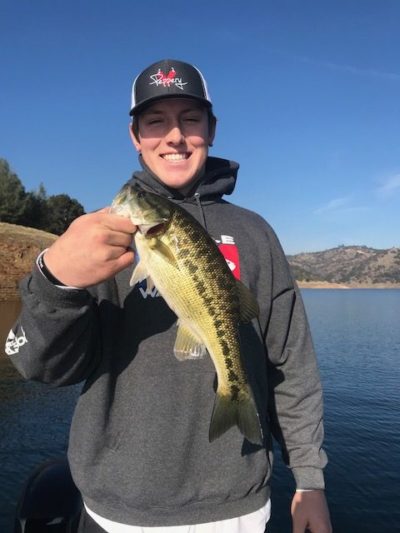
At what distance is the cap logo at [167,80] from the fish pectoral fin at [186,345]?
202 centimetres

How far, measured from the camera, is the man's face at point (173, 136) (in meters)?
3.70

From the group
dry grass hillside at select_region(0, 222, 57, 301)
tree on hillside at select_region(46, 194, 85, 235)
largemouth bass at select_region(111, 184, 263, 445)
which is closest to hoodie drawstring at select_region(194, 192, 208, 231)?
largemouth bass at select_region(111, 184, 263, 445)

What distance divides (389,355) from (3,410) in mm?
26997

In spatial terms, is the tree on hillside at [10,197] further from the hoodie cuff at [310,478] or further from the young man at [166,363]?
the hoodie cuff at [310,478]

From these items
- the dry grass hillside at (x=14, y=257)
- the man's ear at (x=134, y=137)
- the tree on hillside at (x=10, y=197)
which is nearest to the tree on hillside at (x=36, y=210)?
the tree on hillside at (x=10, y=197)

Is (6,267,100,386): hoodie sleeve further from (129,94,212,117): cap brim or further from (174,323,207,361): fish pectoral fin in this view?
(129,94,212,117): cap brim

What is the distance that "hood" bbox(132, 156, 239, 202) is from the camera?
397 centimetres

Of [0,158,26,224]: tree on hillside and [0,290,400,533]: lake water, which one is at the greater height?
[0,158,26,224]: tree on hillside

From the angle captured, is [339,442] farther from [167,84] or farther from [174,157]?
[167,84]

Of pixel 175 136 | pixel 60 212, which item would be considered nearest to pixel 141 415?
pixel 175 136

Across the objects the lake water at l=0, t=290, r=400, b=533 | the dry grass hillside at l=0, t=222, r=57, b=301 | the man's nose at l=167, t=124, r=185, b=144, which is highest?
the dry grass hillside at l=0, t=222, r=57, b=301

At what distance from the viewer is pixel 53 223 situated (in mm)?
82125

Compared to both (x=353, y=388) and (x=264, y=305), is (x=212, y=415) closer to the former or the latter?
(x=264, y=305)

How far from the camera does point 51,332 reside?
2748 mm
